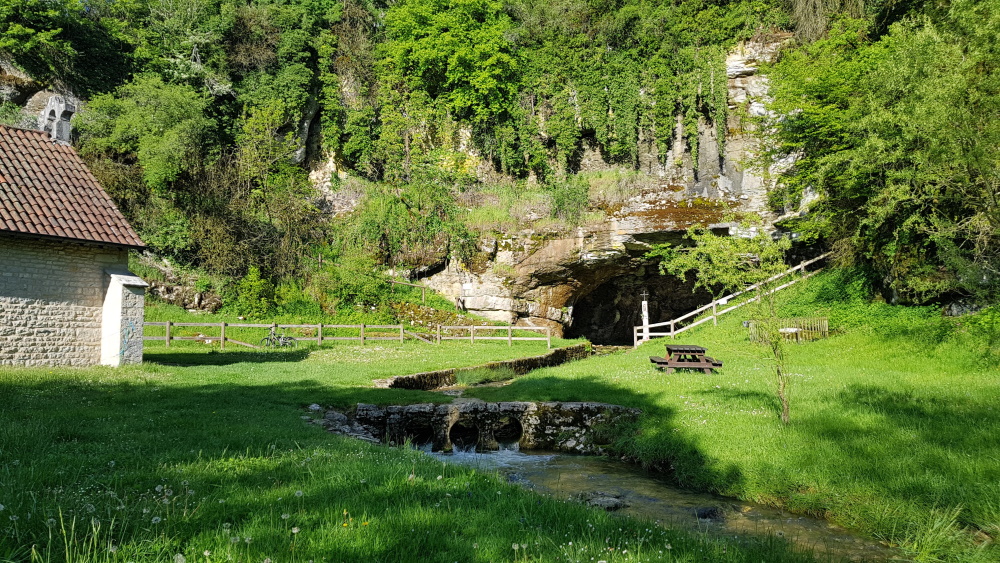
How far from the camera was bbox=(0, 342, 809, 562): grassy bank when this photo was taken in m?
3.03

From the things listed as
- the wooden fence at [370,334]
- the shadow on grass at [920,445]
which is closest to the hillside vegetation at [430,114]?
the wooden fence at [370,334]

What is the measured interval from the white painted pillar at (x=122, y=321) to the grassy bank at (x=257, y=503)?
6185 millimetres

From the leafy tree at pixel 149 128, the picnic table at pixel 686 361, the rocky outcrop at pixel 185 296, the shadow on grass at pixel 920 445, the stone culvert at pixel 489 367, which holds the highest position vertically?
the leafy tree at pixel 149 128

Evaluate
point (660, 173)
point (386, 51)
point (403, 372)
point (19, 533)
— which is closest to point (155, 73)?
point (386, 51)

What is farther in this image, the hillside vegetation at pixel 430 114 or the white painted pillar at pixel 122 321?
the hillside vegetation at pixel 430 114

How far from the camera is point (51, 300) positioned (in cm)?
1345

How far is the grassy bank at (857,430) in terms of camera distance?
17.9 ft

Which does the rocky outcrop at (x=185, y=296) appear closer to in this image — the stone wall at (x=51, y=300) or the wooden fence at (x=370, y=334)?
the wooden fence at (x=370, y=334)

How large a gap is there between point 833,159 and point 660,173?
1277cm

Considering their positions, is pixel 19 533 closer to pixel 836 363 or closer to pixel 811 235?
pixel 836 363

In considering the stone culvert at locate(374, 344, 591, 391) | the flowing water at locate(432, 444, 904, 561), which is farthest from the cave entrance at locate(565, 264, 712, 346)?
the flowing water at locate(432, 444, 904, 561)

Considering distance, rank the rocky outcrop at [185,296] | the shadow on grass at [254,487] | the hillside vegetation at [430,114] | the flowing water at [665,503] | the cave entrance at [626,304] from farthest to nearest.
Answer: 1. the cave entrance at [626,304]
2. the rocky outcrop at [185,296]
3. the hillside vegetation at [430,114]
4. the flowing water at [665,503]
5. the shadow on grass at [254,487]

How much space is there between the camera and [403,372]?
50.0ft

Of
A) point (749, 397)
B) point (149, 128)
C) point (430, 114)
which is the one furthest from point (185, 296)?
point (749, 397)
